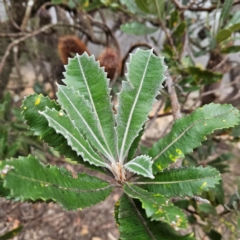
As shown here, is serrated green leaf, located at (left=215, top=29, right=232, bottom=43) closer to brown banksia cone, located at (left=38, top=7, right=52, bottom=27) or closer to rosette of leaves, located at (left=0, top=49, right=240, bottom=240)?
rosette of leaves, located at (left=0, top=49, right=240, bottom=240)

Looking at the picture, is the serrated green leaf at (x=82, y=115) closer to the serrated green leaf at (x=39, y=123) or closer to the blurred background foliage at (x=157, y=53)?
the serrated green leaf at (x=39, y=123)

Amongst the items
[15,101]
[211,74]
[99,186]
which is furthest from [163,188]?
[15,101]

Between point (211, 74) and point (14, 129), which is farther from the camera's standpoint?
point (14, 129)

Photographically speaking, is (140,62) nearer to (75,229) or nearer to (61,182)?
(61,182)

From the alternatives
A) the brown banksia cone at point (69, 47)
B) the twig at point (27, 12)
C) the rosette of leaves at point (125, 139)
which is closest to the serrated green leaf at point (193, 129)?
the rosette of leaves at point (125, 139)

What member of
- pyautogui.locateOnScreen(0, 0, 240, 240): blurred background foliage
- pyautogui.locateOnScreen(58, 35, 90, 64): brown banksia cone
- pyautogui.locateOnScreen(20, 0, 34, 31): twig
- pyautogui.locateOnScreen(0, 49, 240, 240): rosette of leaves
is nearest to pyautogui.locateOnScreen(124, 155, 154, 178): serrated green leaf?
pyautogui.locateOnScreen(0, 49, 240, 240): rosette of leaves

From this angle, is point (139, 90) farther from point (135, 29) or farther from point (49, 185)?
point (135, 29)

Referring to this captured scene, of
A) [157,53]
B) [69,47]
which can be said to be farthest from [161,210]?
[69,47]
